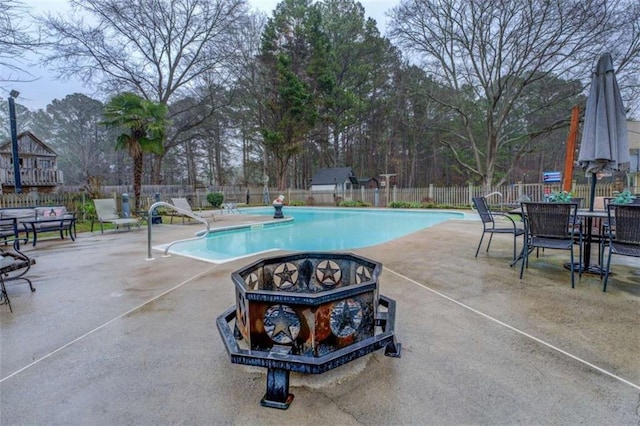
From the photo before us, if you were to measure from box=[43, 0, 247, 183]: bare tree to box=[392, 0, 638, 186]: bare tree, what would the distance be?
9429 mm

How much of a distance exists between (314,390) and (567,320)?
2.04 metres

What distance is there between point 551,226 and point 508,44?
47.6 ft

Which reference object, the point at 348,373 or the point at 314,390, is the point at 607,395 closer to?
the point at 348,373

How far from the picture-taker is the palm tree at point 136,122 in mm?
9414

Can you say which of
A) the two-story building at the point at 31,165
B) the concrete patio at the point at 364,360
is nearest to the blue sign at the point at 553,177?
the concrete patio at the point at 364,360

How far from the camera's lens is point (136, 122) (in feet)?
31.3

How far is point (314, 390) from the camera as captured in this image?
1574 millimetres

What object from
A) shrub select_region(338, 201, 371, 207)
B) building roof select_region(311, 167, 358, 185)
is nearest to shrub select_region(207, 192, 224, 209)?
shrub select_region(338, 201, 371, 207)

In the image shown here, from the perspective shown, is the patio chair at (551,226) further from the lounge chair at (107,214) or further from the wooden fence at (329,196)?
the lounge chair at (107,214)

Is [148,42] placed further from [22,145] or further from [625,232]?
[625,232]

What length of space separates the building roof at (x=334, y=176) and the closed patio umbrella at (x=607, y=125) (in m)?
17.4

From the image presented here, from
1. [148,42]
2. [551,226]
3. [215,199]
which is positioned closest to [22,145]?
[148,42]

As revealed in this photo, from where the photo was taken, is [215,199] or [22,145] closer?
[215,199]

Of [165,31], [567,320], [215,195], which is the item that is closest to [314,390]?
[567,320]
